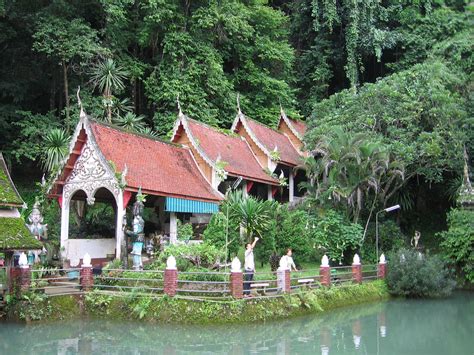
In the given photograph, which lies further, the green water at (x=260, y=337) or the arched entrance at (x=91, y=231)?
the arched entrance at (x=91, y=231)

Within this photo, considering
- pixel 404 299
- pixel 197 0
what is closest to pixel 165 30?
pixel 197 0

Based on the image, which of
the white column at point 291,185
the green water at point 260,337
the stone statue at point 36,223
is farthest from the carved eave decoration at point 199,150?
the white column at point 291,185

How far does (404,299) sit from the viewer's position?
18719 mm

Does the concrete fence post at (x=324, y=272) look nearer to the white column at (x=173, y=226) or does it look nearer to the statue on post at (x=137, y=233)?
the white column at (x=173, y=226)

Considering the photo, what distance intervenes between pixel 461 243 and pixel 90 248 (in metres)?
13.5

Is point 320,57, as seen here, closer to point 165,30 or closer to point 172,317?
point 165,30

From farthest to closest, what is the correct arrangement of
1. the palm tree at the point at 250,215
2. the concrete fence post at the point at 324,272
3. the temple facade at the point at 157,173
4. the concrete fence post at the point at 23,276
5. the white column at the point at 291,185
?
1. the white column at the point at 291,185
2. the temple facade at the point at 157,173
3. the palm tree at the point at 250,215
4. the concrete fence post at the point at 324,272
5. the concrete fence post at the point at 23,276

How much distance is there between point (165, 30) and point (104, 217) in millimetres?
12019

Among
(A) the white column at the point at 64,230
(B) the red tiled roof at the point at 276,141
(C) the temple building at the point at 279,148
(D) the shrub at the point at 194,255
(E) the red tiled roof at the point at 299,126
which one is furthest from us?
(E) the red tiled roof at the point at 299,126

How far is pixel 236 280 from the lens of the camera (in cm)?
1318

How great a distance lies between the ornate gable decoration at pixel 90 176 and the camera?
53.8 ft

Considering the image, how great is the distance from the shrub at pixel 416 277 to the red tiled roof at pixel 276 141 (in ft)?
28.2

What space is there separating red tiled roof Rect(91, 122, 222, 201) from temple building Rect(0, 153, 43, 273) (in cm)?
303

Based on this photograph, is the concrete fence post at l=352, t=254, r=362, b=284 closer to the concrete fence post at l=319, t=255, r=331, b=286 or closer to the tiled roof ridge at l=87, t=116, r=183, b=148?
the concrete fence post at l=319, t=255, r=331, b=286
